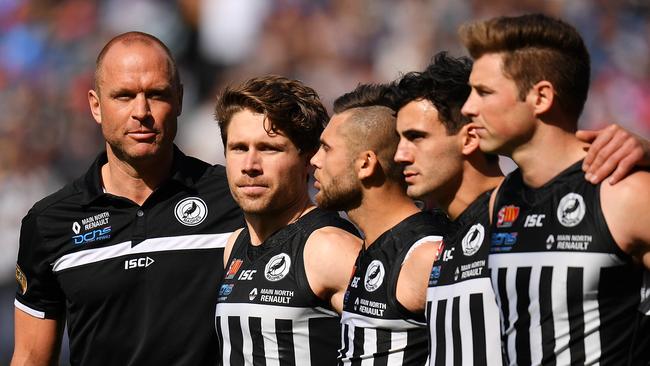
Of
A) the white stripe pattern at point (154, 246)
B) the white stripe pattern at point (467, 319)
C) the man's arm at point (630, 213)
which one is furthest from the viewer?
the white stripe pattern at point (154, 246)

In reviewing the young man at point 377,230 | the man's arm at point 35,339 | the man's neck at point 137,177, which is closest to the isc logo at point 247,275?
the young man at point 377,230

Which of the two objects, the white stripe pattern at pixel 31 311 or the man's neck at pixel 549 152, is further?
the white stripe pattern at pixel 31 311

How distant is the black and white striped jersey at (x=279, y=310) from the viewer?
4531mm

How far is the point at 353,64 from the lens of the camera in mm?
10758

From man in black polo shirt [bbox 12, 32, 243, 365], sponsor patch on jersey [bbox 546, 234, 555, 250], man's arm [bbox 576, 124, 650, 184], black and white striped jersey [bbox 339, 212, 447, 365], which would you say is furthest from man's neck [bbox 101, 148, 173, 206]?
man's arm [bbox 576, 124, 650, 184]

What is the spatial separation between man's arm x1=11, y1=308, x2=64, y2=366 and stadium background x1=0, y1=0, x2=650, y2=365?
16.7 ft

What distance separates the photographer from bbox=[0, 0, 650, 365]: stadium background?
1066cm

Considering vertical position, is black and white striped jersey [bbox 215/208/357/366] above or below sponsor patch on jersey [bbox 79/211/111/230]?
below

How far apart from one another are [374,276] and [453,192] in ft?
1.46

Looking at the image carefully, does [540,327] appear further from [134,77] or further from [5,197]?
[5,197]

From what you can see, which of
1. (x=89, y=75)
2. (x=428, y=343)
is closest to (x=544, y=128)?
(x=428, y=343)

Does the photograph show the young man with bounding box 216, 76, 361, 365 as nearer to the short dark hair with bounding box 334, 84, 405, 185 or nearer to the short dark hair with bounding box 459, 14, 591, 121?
the short dark hair with bounding box 334, 84, 405, 185

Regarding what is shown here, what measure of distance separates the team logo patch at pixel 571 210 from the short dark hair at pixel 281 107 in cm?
155

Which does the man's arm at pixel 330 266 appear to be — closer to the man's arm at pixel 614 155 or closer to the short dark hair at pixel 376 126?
the short dark hair at pixel 376 126
